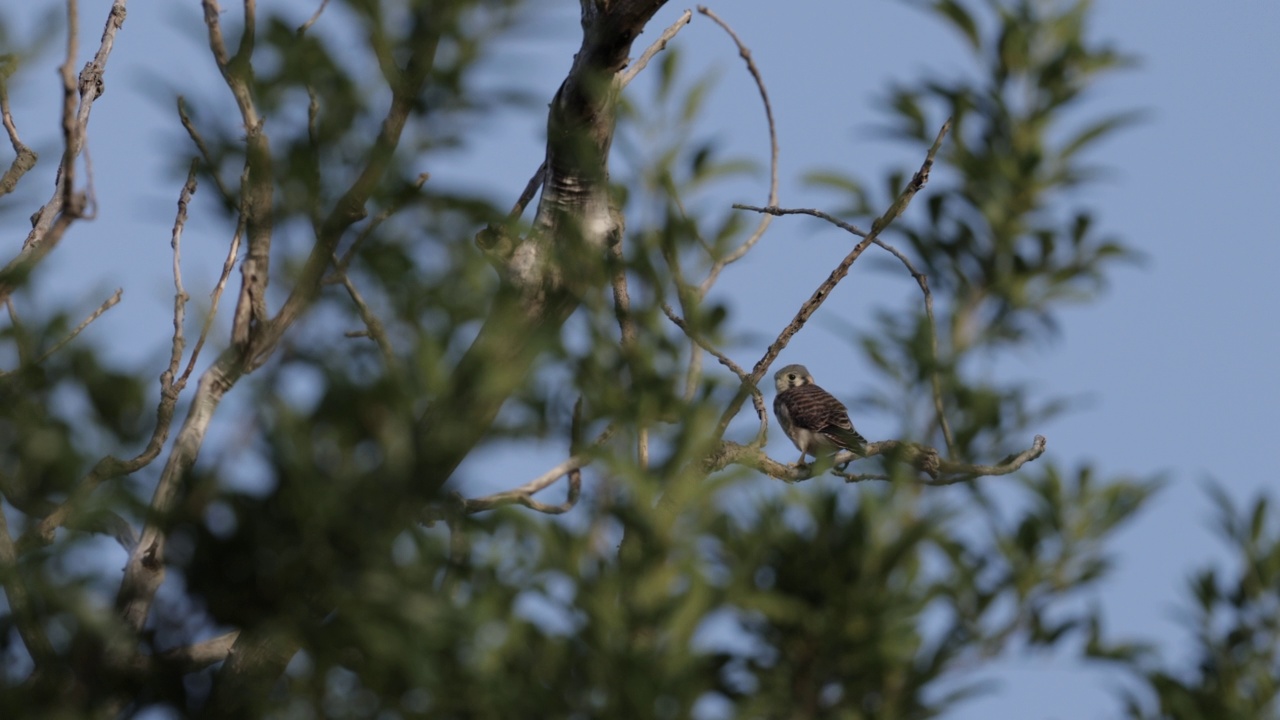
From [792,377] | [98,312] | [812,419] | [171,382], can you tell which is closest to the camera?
[171,382]

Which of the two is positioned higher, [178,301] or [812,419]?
[812,419]

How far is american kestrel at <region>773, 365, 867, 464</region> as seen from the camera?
34.0ft

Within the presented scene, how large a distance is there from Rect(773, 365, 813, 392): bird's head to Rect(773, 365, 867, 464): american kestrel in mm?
469

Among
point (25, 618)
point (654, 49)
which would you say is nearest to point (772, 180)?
point (654, 49)

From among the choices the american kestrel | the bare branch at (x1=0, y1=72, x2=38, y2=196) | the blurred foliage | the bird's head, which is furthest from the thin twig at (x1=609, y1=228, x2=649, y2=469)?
the bird's head

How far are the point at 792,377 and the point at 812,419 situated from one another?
2.09 m

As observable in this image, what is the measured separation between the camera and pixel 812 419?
35.3 ft

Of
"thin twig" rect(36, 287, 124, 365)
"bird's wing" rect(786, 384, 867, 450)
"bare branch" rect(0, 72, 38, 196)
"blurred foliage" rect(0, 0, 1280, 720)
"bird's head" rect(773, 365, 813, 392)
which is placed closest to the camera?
"blurred foliage" rect(0, 0, 1280, 720)

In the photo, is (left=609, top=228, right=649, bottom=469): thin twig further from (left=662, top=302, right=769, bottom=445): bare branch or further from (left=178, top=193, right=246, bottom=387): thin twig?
(left=178, top=193, right=246, bottom=387): thin twig

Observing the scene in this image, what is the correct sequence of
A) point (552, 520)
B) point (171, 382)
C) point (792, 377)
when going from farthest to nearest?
1. point (792, 377)
2. point (171, 382)
3. point (552, 520)

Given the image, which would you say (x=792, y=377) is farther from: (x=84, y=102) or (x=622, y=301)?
(x=84, y=102)

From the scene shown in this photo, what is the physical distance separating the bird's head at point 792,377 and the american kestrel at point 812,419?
1.54ft

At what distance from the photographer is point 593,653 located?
338cm

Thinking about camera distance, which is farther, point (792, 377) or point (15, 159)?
point (792, 377)
